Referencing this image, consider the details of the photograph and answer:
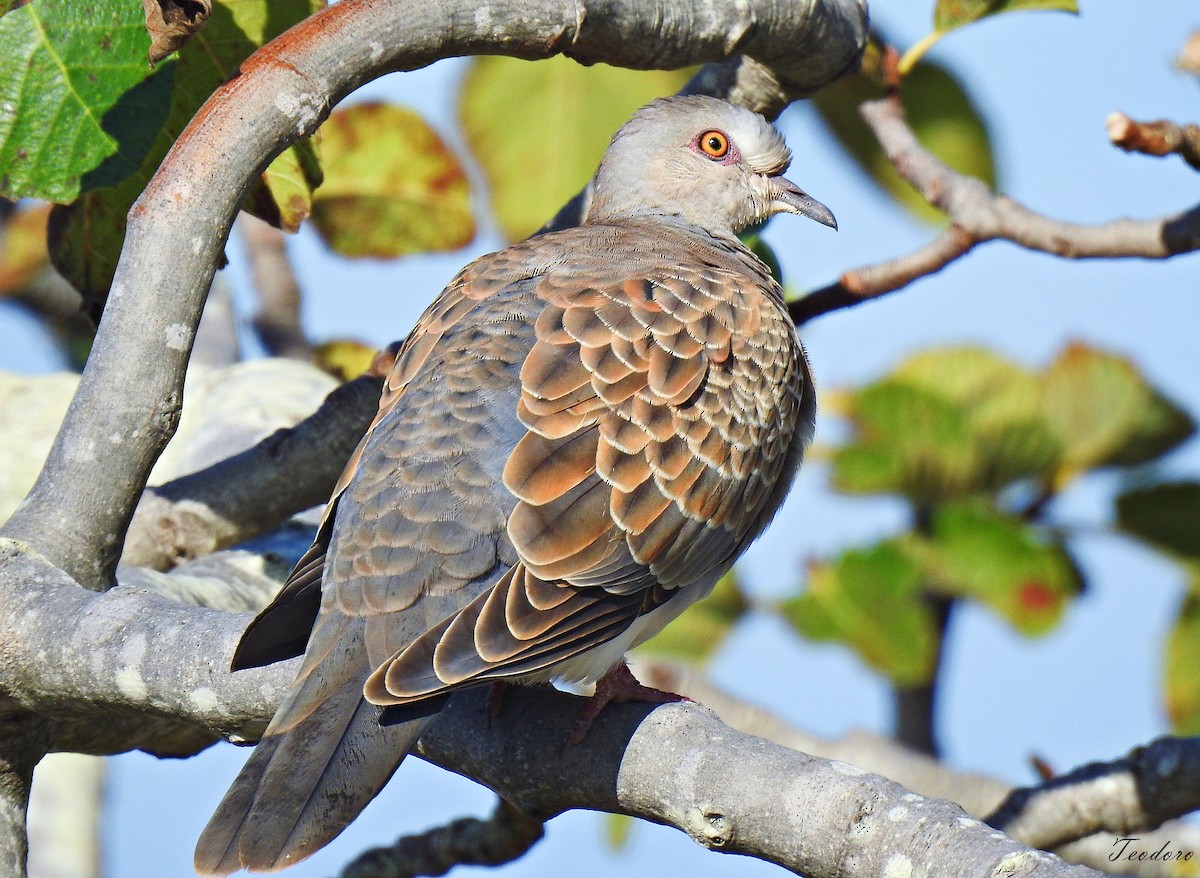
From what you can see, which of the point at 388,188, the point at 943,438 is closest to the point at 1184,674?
the point at 943,438

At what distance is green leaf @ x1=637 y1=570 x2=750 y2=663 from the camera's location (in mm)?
5973

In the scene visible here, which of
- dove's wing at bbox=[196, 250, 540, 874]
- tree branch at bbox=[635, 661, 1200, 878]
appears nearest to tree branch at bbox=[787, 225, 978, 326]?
dove's wing at bbox=[196, 250, 540, 874]

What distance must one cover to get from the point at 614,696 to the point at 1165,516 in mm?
3321

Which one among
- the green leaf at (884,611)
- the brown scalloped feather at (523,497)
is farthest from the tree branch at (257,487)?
the green leaf at (884,611)

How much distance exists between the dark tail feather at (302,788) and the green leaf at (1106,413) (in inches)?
153

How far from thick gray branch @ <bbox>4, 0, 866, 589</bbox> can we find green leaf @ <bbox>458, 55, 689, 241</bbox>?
2919 mm

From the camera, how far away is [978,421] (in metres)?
5.65

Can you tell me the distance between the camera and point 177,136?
327cm

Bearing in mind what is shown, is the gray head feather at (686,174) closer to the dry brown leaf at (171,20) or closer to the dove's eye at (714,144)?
the dove's eye at (714,144)

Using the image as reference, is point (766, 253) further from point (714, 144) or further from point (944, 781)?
point (944, 781)

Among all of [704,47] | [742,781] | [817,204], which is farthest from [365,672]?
[817,204]

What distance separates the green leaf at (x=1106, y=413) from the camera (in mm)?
5609

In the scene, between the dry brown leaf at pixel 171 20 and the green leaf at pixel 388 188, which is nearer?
the dry brown leaf at pixel 171 20

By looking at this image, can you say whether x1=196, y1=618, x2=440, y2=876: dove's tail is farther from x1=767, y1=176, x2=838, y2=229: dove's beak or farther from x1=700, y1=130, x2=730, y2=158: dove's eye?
x1=767, y1=176, x2=838, y2=229: dove's beak
